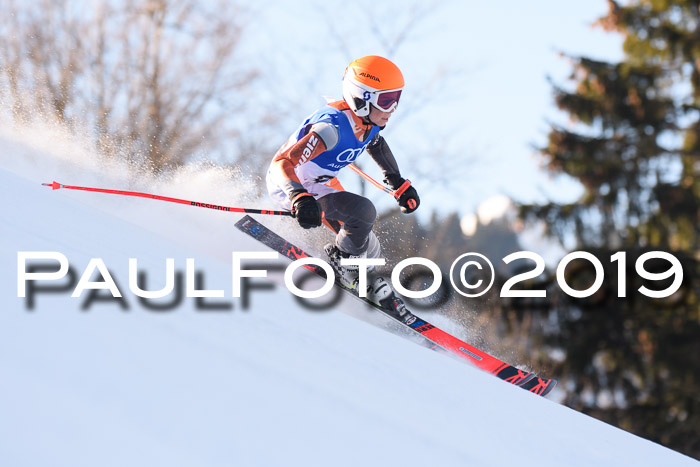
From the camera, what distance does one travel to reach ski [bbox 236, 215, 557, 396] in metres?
5.71

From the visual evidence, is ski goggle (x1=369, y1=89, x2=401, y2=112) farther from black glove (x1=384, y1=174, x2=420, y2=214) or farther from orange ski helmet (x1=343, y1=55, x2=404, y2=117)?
black glove (x1=384, y1=174, x2=420, y2=214)

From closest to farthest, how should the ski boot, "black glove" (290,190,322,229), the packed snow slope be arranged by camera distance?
the packed snow slope < "black glove" (290,190,322,229) < the ski boot

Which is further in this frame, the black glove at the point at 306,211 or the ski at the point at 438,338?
the ski at the point at 438,338

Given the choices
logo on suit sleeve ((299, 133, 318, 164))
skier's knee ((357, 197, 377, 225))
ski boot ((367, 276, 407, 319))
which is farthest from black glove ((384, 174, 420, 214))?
logo on suit sleeve ((299, 133, 318, 164))

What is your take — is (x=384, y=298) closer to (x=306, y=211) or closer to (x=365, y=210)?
(x=365, y=210)

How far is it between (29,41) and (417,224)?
8.48 m

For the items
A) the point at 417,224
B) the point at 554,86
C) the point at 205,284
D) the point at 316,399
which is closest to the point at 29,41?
the point at 417,224

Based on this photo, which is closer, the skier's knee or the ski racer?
the ski racer

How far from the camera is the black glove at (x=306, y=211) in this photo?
486 cm

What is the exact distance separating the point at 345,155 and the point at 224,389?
10.0 ft

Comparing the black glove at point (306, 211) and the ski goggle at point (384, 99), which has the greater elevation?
the ski goggle at point (384, 99)

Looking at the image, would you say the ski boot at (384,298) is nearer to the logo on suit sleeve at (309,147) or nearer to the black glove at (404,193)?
the black glove at (404,193)

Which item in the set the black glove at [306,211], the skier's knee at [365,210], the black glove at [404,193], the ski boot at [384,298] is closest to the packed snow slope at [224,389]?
the black glove at [306,211]

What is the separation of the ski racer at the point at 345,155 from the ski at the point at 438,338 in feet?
1.87
